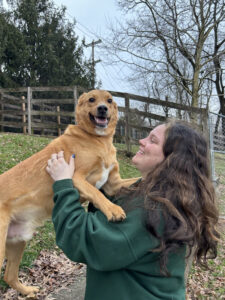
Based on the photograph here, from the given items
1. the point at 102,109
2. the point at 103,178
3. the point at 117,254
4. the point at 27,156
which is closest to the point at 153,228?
the point at 117,254

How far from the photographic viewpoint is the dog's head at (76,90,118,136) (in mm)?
2385

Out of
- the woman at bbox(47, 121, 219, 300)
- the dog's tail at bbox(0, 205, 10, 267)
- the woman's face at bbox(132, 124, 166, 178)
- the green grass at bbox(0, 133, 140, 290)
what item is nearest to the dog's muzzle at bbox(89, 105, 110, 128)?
the woman's face at bbox(132, 124, 166, 178)

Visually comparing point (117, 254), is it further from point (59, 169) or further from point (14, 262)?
point (14, 262)

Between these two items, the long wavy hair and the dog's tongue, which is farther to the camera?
the dog's tongue

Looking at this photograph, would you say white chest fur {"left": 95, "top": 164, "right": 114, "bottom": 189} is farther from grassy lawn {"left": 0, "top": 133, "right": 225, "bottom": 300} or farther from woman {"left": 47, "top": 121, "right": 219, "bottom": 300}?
grassy lawn {"left": 0, "top": 133, "right": 225, "bottom": 300}

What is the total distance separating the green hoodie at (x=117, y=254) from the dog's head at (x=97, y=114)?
3.53 ft

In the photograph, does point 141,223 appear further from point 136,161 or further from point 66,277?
point 66,277

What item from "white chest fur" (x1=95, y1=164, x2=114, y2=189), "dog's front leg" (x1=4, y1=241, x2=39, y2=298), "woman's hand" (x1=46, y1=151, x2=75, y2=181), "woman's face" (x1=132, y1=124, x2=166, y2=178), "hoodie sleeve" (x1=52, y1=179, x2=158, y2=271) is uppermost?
"woman's face" (x1=132, y1=124, x2=166, y2=178)

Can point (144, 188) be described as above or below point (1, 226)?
above

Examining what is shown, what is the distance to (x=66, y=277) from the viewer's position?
307 centimetres

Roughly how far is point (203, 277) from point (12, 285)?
278cm

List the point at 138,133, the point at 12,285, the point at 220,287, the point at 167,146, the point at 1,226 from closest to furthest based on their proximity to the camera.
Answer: the point at 167,146 → the point at 1,226 → the point at 12,285 → the point at 220,287 → the point at 138,133

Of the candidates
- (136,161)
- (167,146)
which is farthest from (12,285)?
(167,146)

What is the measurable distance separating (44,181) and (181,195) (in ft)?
3.86
